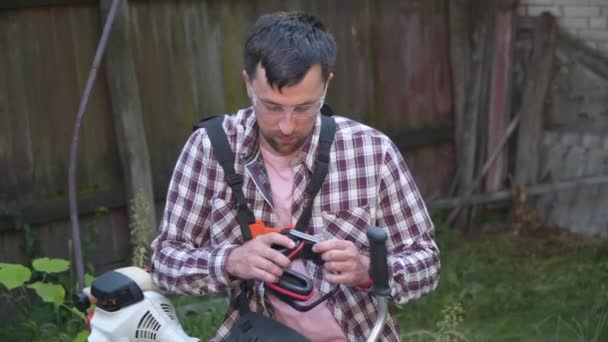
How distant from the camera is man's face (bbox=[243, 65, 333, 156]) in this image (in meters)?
2.38

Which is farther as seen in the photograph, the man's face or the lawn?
the lawn

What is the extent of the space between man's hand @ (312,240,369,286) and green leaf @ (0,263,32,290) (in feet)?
7.42

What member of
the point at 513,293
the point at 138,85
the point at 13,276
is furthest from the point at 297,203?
the point at 513,293

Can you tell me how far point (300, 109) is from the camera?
241 cm

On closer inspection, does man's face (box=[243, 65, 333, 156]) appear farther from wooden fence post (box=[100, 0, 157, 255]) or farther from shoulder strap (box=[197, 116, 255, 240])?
wooden fence post (box=[100, 0, 157, 255])

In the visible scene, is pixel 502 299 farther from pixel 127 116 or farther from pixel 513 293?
pixel 127 116

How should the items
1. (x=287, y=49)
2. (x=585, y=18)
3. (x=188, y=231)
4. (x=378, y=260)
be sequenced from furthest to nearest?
(x=585, y=18), (x=188, y=231), (x=287, y=49), (x=378, y=260)

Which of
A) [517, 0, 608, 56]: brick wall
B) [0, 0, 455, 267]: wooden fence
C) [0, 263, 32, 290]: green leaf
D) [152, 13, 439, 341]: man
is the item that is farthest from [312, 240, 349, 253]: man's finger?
[517, 0, 608, 56]: brick wall

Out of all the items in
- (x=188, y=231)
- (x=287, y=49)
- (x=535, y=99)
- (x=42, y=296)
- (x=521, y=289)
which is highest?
(x=287, y=49)

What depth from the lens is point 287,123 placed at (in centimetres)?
242

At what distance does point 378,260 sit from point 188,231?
62 cm

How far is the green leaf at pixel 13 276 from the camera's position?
13.7 ft

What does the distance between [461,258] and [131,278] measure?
13.4ft

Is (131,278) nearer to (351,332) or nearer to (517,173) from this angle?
(351,332)
